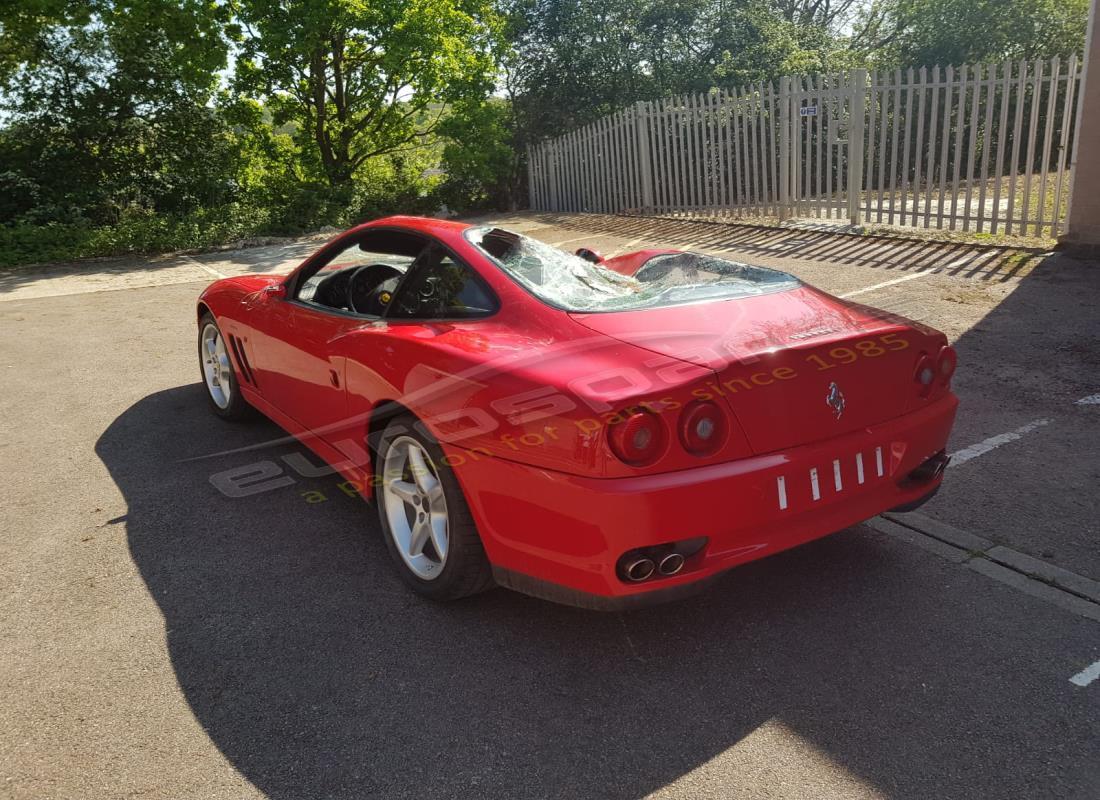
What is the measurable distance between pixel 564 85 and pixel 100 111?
10.00 m

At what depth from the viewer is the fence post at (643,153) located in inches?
594

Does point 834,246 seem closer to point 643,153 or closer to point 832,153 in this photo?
point 832,153

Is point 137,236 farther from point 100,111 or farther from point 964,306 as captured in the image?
point 964,306

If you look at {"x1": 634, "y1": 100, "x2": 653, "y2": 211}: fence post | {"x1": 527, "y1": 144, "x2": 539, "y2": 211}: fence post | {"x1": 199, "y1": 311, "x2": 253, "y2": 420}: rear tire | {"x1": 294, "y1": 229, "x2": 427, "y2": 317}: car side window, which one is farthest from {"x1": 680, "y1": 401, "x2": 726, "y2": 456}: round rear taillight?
{"x1": 527, "y1": 144, "x2": 539, "y2": 211}: fence post

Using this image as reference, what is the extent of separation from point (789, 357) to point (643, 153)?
1324 cm

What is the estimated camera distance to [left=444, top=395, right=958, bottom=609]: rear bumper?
249 cm

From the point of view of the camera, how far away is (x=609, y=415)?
247cm

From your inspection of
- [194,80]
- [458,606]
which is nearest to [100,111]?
[194,80]

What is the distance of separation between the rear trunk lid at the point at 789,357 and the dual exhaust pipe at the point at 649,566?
0.42 m

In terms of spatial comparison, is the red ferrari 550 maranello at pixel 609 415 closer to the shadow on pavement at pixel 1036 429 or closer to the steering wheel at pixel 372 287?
the steering wheel at pixel 372 287

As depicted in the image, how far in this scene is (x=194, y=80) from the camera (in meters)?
15.9

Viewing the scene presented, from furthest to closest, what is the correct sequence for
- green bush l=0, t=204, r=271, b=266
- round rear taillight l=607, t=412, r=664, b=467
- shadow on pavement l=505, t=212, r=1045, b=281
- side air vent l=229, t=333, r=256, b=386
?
green bush l=0, t=204, r=271, b=266 → shadow on pavement l=505, t=212, r=1045, b=281 → side air vent l=229, t=333, r=256, b=386 → round rear taillight l=607, t=412, r=664, b=467

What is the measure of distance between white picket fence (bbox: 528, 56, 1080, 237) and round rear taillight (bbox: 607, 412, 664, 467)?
827cm

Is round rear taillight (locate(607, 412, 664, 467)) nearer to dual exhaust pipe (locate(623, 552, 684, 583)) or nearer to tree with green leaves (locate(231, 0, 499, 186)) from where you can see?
dual exhaust pipe (locate(623, 552, 684, 583))
